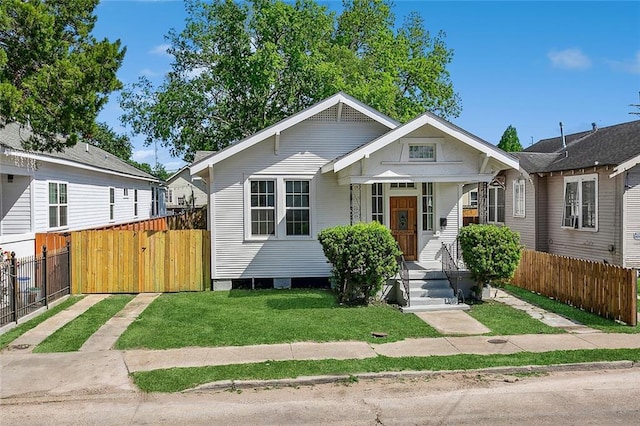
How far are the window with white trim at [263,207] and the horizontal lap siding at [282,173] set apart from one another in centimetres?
31

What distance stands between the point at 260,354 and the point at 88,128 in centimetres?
756

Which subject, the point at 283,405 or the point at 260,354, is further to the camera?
the point at 260,354

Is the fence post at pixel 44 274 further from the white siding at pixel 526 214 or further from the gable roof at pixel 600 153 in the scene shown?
the white siding at pixel 526 214

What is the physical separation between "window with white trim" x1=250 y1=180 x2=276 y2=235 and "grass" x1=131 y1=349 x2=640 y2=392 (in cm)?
756

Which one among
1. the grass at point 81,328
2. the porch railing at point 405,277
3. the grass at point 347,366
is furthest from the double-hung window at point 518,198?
the grass at point 81,328

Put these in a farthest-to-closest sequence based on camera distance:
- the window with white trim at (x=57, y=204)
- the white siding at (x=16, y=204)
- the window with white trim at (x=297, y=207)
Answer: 1. the window with white trim at (x=57, y=204)
2. the window with white trim at (x=297, y=207)
3. the white siding at (x=16, y=204)

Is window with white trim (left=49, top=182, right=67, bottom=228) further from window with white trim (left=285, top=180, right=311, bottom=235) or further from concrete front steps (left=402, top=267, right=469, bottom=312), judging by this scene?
concrete front steps (left=402, top=267, right=469, bottom=312)

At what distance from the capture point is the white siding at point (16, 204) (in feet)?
A: 51.8

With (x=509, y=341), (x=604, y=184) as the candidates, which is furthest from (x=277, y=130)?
(x=604, y=184)

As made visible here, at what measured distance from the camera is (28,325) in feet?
36.9

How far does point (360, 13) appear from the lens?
132 ft

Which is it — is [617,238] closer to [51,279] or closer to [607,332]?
[607,332]

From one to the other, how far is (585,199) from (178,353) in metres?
15.3

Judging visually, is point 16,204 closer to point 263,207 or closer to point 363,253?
point 263,207
